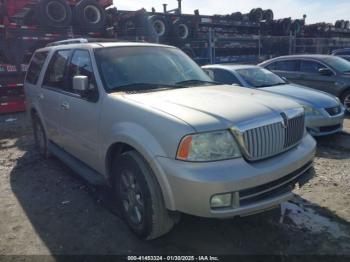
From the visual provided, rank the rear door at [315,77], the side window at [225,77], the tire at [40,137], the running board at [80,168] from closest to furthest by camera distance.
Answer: the running board at [80,168]
the tire at [40,137]
the side window at [225,77]
the rear door at [315,77]

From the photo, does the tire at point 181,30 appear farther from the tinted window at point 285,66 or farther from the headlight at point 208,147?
the headlight at point 208,147

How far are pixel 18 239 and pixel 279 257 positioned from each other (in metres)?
2.50

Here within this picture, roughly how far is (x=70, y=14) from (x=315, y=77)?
24.1 ft

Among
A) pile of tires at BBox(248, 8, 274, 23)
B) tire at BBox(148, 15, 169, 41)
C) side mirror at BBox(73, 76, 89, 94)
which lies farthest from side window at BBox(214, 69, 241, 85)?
pile of tires at BBox(248, 8, 274, 23)

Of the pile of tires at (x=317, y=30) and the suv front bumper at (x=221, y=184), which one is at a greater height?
the pile of tires at (x=317, y=30)

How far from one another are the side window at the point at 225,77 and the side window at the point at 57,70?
12.5 ft

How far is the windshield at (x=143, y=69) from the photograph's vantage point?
380cm

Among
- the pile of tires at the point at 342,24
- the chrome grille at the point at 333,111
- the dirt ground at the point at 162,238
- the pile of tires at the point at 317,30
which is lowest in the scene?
the dirt ground at the point at 162,238

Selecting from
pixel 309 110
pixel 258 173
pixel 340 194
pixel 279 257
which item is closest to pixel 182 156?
pixel 258 173

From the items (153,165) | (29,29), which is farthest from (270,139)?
(29,29)

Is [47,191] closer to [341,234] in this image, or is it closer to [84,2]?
[341,234]

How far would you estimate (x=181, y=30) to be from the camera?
14906 mm

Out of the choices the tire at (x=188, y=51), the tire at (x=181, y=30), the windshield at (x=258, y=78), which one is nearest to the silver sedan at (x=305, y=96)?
the windshield at (x=258, y=78)

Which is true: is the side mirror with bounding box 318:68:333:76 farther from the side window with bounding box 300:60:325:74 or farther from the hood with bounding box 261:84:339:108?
the hood with bounding box 261:84:339:108
